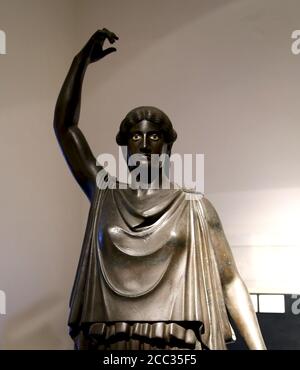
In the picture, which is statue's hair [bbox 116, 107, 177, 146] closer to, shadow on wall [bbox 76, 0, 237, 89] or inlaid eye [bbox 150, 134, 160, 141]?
inlaid eye [bbox 150, 134, 160, 141]

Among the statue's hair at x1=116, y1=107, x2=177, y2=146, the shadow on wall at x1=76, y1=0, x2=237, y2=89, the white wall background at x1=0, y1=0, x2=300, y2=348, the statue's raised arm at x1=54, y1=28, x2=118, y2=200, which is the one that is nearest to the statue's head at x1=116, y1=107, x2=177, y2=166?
the statue's hair at x1=116, y1=107, x2=177, y2=146

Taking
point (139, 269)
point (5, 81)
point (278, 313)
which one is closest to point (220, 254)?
point (139, 269)

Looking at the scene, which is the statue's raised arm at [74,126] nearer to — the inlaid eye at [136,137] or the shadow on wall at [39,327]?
the inlaid eye at [136,137]

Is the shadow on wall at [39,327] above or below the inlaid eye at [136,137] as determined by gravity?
below

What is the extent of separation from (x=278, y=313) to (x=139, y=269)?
91 centimetres

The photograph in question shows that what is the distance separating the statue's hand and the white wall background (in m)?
0.59

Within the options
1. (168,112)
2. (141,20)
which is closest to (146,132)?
(168,112)

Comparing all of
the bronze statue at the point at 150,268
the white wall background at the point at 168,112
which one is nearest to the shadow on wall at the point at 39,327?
the white wall background at the point at 168,112

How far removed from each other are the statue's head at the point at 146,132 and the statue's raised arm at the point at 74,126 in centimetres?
11

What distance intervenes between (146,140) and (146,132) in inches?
0.7

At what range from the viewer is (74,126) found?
1171mm

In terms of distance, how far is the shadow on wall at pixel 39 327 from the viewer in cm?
162

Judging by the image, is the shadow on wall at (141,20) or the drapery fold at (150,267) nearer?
the drapery fold at (150,267)

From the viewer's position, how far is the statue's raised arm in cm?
114
